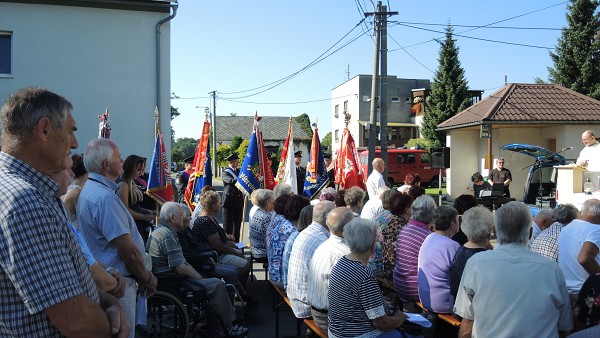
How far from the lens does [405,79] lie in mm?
52062

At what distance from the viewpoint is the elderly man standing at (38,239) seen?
62.5 inches

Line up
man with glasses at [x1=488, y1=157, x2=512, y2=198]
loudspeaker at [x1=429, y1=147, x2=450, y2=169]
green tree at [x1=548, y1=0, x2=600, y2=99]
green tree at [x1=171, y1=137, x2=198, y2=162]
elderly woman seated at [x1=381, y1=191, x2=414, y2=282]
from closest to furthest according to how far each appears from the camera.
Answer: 1. elderly woman seated at [x1=381, y1=191, x2=414, y2=282]
2. man with glasses at [x1=488, y1=157, x2=512, y2=198]
3. loudspeaker at [x1=429, y1=147, x2=450, y2=169]
4. green tree at [x1=548, y1=0, x2=600, y2=99]
5. green tree at [x1=171, y1=137, x2=198, y2=162]

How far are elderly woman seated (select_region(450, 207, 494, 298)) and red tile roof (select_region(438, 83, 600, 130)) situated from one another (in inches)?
611

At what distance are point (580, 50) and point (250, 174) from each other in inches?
1040

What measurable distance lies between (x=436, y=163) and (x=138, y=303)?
47.8 ft

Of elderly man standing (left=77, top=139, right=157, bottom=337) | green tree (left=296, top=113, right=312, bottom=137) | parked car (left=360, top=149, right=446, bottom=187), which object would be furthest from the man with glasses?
green tree (left=296, top=113, right=312, bottom=137)

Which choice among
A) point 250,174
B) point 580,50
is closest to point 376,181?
point 250,174

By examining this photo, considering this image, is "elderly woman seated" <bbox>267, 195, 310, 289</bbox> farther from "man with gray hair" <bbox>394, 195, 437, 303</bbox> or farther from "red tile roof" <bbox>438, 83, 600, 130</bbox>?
"red tile roof" <bbox>438, 83, 600, 130</bbox>

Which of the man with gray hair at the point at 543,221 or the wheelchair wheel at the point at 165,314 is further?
the man with gray hair at the point at 543,221

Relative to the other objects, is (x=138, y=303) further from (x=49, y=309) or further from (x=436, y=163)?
(x=436, y=163)

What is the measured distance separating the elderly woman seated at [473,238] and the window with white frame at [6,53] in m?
13.2

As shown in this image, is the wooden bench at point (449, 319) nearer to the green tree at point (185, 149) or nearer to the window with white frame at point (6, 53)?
the window with white frame at point (6, 53)

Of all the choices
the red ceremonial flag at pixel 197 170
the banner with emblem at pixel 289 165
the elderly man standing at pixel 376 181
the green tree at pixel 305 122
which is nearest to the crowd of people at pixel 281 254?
the elderly man standing at pixel 376 181

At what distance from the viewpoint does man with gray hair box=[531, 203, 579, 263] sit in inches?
186
